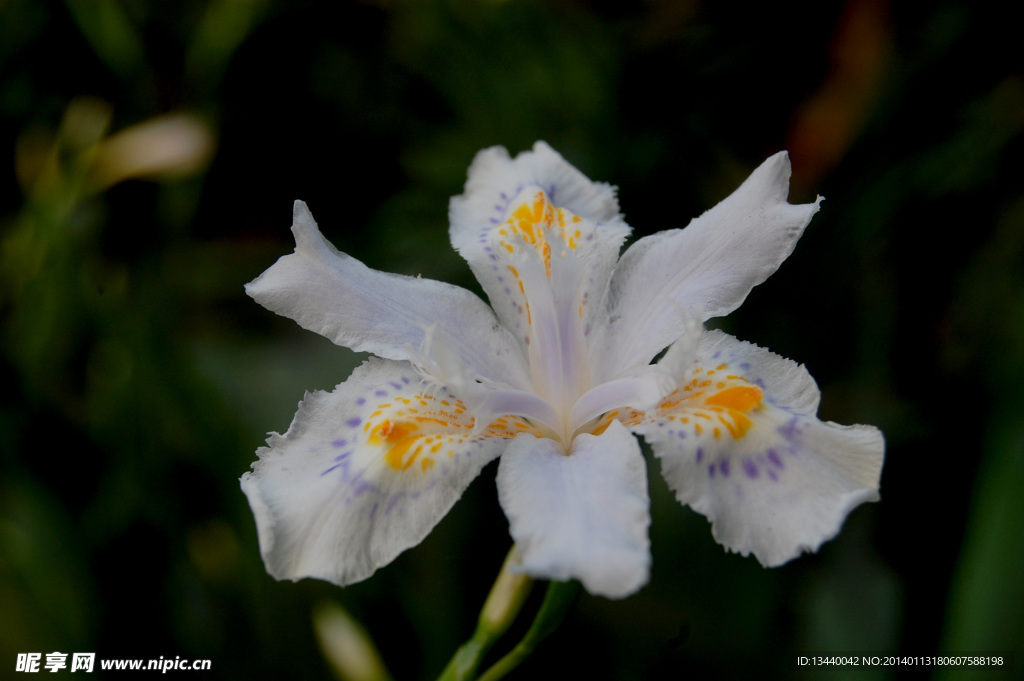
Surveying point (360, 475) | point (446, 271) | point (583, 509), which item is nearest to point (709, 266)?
point (583, 509)

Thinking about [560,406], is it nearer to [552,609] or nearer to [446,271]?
[552,609]

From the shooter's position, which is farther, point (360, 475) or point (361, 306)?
point (361, 306)

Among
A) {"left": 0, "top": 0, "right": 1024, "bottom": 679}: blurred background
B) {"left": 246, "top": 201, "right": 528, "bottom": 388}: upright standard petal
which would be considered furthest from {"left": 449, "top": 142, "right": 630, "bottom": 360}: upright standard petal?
{"left": 0, "top": 0, "right": 1024, "bottom": 679}: blurred background

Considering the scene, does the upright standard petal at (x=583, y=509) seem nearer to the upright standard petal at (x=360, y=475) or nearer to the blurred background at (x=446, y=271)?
the upright standard petal at (x=360, y=475)

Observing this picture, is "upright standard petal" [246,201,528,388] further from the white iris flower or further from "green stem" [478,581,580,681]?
"green stem" [478,581,580,681]

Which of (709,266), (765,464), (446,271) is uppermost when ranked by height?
(446,271)

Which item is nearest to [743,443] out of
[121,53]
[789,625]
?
[789,625]

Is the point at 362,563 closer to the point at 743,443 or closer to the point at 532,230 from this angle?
the point at 743,443
